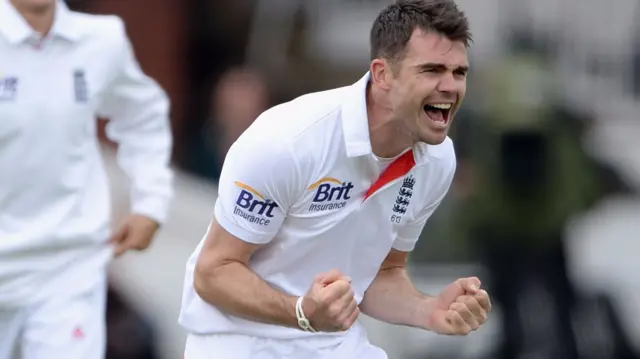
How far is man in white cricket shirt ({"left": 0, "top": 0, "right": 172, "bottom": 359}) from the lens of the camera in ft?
24.3

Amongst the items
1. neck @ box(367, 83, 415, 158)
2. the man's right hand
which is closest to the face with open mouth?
neck @ box(367, 83, 415, 158)

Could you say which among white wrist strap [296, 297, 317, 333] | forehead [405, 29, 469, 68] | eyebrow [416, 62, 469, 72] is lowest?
white wrist strap [296, 297, 317, 333]

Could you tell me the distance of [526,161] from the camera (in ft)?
35.9

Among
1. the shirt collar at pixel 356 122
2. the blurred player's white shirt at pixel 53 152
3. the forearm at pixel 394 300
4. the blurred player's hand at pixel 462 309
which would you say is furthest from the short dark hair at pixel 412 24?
the blurred player's white shirt at pixel 53 152

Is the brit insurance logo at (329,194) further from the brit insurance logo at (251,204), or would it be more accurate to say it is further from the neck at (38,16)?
the neck at (38,16)

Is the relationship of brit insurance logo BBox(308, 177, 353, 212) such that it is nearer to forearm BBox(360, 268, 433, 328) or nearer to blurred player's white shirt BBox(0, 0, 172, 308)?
forearm BBox(360, 268, 433, 328)

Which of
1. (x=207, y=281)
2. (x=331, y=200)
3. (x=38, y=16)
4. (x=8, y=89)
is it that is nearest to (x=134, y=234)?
(x=8, y=89)

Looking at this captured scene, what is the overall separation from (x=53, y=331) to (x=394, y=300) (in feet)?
5.01

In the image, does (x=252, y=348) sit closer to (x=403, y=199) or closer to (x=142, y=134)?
(x=403, y=199)

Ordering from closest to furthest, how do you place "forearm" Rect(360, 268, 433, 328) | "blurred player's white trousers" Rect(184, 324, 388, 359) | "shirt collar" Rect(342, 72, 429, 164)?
"shirt collar" Rect(342, 72, 429, 164) → "blurred player's white trousers" Rect(184, 324, 388, 359) → "forearm" Rect(360, 268, 433, 328)

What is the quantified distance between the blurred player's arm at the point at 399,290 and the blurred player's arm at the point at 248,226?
2.06 ft

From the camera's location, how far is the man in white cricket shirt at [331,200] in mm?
6098

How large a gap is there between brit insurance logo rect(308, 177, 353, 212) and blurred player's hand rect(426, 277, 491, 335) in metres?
0.49

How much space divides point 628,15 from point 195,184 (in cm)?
335
